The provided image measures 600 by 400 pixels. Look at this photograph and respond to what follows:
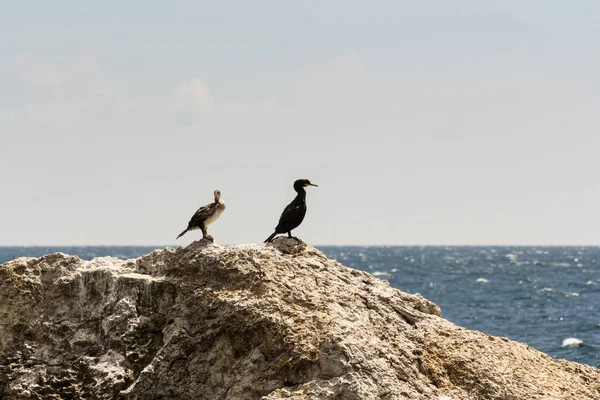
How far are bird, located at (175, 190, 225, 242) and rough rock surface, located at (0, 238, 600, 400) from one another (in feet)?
1.58

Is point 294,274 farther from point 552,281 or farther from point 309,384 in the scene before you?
point 552,281

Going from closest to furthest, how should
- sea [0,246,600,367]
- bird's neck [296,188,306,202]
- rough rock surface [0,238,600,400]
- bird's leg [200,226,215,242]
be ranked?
1. rough rock surface [0,238,600,400]
2. bird's leg [200,226,215,242]
3. bird's neck [296,188,306,202]
4. sea [0,246,600,367]

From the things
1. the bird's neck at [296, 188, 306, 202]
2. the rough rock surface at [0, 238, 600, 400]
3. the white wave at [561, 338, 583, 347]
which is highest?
the bird's neck at [296, 188, 306, 202]

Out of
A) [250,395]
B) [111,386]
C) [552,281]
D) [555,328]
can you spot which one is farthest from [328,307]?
[552,281]

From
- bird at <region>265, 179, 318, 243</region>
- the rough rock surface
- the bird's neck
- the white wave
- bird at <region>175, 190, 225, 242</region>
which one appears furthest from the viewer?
the white wave

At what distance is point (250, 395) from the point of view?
899 centimetres

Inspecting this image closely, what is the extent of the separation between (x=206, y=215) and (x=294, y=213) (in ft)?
3.65

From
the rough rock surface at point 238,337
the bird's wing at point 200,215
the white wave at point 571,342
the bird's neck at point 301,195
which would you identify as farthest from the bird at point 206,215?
the white wave at point 571,342

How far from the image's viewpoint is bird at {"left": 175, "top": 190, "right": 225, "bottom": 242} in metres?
10.5

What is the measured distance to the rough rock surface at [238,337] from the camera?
9.04m

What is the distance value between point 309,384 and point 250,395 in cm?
65

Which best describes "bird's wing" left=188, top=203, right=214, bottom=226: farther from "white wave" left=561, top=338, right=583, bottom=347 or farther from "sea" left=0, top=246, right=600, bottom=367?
"white wave" left=561, top=338, right=583, bottom=347

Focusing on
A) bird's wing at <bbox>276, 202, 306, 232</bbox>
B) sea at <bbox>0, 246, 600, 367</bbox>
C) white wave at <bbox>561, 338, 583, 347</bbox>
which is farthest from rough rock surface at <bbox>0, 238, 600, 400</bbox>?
white wave at <bbox>561, 338, 583, 347</bbox>

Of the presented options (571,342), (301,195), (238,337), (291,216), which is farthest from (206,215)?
(571,342)
